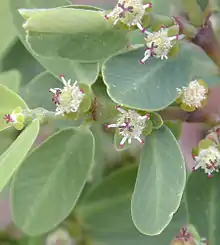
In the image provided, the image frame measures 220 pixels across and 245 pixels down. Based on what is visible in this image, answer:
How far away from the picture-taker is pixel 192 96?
29.6 inches

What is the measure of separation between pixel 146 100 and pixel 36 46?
0.16 m

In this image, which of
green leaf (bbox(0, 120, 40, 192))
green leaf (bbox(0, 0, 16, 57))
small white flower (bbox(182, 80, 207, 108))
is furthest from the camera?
green leaf (bbox(0, 0, 16, 57))

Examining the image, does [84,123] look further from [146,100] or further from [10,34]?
[10,34]

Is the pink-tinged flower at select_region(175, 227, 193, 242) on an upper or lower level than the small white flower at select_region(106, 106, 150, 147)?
lower

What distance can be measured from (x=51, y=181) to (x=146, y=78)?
216mm

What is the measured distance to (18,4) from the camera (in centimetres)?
85

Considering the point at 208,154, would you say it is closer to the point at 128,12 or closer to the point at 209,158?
the point at 209,158

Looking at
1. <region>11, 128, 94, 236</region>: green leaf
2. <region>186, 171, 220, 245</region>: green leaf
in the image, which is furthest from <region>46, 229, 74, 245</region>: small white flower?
<region>186, 171, 220, 245</region>: green leaf

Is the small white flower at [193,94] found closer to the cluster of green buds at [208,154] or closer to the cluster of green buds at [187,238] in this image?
the cluster of green buds at [208,154]

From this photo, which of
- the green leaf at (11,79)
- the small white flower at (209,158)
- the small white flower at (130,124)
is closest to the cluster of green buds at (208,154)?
the small white flower at (209,158)

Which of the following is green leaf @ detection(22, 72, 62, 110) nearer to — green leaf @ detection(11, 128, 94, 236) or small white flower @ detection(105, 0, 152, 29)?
green leaf @ detection(11, 128, 94, 236)

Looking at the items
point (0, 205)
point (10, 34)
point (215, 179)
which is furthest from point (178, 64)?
point (0, 205)

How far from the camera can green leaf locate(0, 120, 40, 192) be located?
64 cm

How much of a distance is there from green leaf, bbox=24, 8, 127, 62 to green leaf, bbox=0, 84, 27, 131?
0.07 meters
